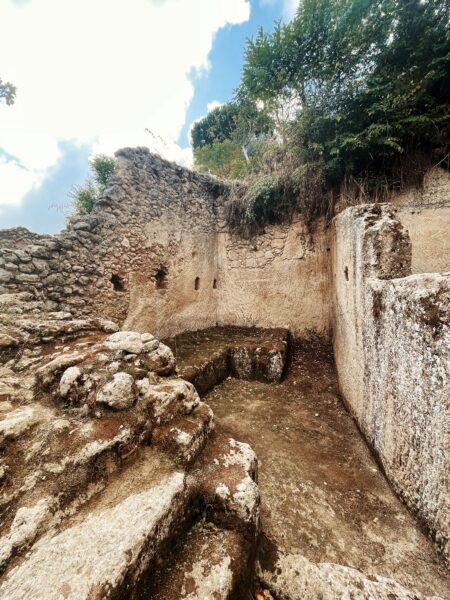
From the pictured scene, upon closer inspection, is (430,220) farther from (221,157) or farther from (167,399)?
(221,157)

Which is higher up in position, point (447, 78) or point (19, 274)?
point (447, 78)

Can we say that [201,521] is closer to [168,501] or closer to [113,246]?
[168,501]

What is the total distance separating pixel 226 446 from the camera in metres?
2.07

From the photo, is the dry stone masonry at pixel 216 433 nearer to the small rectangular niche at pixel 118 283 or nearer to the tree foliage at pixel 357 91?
the small rectangular niche at pixel 118 283

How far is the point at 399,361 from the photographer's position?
2.34 metres

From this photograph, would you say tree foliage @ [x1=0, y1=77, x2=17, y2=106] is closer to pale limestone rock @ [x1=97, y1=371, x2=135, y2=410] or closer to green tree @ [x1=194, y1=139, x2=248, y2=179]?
pale limestone rock @ [x1=97, y1=371, x2=135, y2=410]

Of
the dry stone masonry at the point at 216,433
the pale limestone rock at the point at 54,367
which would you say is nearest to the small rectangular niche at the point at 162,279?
the dry stone masonry at the point at 216,433

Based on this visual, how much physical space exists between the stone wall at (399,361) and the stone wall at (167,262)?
2183 mm

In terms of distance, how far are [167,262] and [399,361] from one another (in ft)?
15.9

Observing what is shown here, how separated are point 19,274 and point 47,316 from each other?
0.78 metres

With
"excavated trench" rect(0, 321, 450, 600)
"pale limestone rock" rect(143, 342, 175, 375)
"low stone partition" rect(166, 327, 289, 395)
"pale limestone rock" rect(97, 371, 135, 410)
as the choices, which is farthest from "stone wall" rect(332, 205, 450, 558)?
"pale limestone rock" rect(97, 371, 135, 410)

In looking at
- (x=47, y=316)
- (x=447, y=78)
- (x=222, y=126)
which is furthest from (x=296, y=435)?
(x=222, y=126)

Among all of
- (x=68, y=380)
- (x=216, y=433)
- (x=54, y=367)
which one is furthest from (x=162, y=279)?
(x=216, y=433)

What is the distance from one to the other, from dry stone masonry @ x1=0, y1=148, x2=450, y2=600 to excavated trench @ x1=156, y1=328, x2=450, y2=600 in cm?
2
